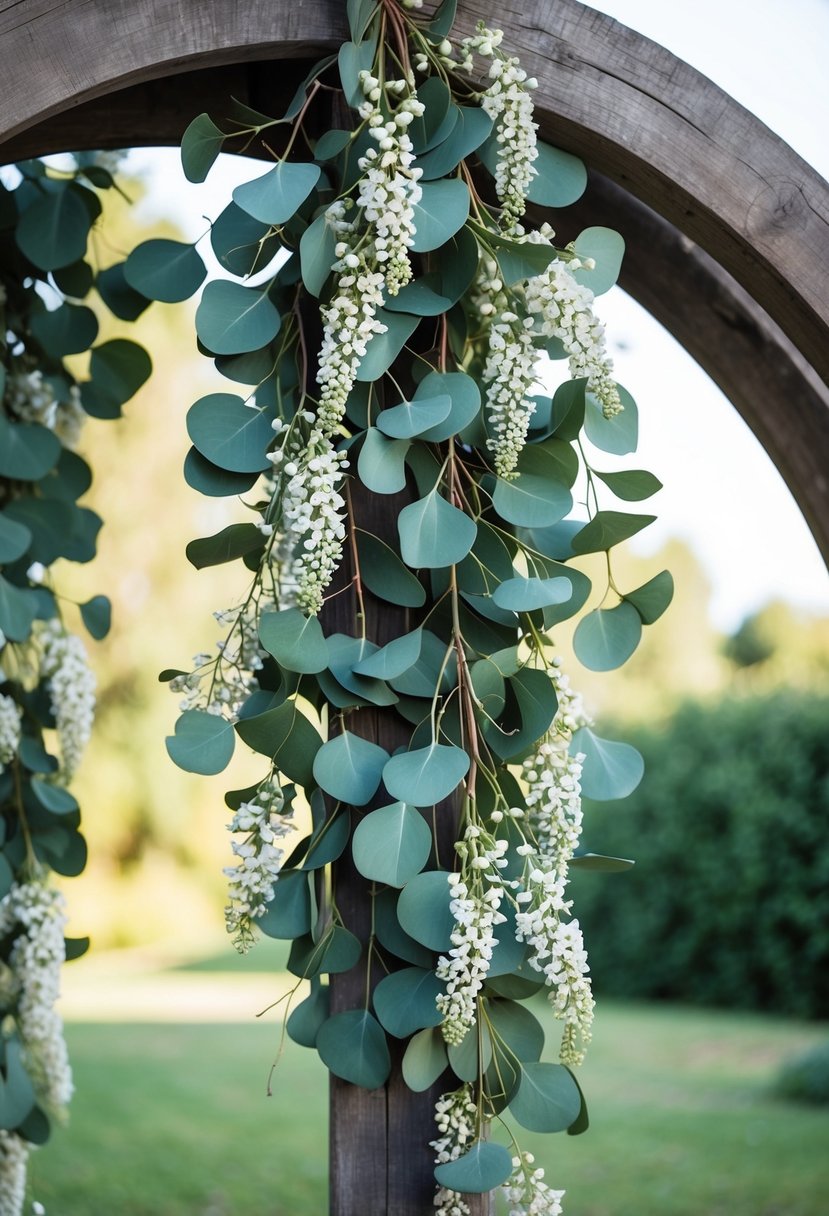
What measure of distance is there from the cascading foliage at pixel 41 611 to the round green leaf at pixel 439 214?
62 cm

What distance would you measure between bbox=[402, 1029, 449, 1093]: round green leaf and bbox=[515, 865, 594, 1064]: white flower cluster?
12 centimetres

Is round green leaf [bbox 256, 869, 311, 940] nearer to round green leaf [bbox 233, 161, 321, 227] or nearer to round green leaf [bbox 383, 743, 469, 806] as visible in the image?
round green leaf [bbox 383, 743, 469, 806]

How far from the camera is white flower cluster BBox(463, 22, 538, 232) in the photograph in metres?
0.98

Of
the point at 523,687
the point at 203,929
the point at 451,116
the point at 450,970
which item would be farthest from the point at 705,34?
the point at 203,929

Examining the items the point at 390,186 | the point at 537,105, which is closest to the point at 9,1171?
the point at 390,186

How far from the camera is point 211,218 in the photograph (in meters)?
1.06

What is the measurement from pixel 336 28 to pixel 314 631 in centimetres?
57

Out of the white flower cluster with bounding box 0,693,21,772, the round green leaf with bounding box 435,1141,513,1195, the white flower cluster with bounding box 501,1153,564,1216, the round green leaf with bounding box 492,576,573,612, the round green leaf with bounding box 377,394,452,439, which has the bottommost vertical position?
the white flower cluster with bounding box 501,1153,564,1216

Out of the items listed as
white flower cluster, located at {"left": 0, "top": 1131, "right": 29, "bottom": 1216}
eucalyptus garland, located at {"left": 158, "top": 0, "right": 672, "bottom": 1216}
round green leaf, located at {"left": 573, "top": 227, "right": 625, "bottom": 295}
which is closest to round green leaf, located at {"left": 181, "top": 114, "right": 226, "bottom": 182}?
eucalyptus garland, located at {"left": 158, "top": 0, "right": 672, "bottom": 1216}

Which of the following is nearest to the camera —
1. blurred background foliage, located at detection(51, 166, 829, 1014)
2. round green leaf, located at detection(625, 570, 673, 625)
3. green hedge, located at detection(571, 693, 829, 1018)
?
round green leaf, located at detection(625, 570, 673, 625)

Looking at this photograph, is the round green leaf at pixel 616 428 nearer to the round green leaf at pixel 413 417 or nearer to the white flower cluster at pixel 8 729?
the round green leaf at pixel 413 417

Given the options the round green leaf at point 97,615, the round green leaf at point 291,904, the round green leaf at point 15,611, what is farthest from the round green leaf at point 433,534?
→ the round green leaf at point 97,615

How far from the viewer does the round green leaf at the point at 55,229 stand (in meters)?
1.40

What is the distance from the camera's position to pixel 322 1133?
450 centimetres
